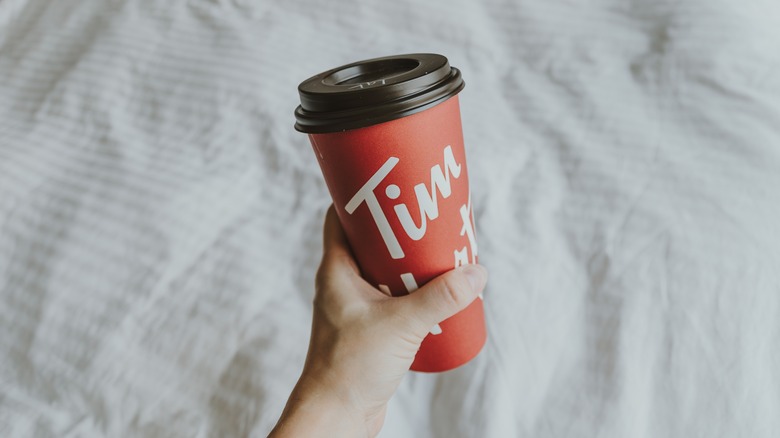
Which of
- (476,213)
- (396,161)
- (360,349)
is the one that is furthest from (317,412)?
(476,213)

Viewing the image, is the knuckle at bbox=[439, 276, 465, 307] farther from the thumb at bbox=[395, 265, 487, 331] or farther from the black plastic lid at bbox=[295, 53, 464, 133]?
the black plastic lid at bbox=[295, 53, 464, 133]

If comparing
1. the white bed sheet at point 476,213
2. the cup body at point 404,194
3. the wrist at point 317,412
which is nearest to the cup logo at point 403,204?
the cup body at point 404,194

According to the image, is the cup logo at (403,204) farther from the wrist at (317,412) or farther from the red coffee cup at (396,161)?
the wrist at (317,412)


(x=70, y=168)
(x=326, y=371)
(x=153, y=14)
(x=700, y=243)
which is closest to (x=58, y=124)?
(x=70, y=168)

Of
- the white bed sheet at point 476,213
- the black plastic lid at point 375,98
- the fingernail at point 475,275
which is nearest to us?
the black plastic lid at point 375,98

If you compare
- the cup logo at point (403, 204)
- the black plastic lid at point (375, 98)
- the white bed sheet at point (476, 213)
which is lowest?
the white bed sheet at point (476, 213)

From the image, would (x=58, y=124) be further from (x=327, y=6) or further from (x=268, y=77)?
(x=327, y=6)

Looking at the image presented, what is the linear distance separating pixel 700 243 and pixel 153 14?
3.98 feet

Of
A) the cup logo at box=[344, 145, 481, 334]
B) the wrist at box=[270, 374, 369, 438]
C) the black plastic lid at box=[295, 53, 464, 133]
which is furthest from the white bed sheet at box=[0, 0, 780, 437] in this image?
the black plastic lid at box=[295, 53, 464, 133]

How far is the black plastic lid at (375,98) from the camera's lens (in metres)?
0.54

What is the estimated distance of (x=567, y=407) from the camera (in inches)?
30.7

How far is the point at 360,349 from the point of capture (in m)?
0.65

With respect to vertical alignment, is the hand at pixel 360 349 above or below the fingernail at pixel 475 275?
below

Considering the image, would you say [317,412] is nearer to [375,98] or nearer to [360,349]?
[360,349]
